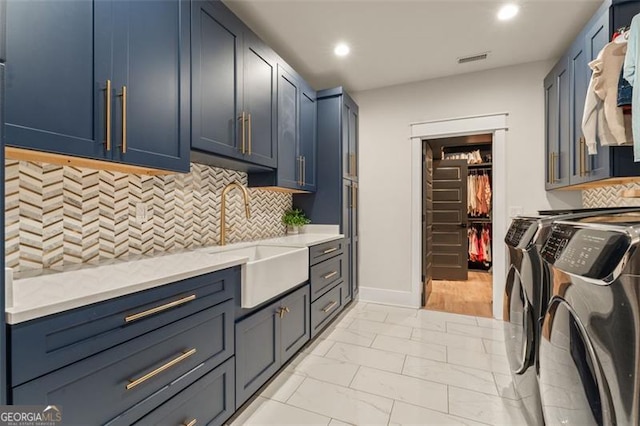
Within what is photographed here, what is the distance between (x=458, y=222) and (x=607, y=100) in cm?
306

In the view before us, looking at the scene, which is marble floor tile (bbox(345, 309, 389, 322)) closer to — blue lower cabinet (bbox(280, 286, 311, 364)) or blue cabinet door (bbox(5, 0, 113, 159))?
blue lower cabinet (bbox(280, 286, 311, 364))

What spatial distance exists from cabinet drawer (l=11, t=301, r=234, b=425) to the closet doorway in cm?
289

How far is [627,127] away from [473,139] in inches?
118

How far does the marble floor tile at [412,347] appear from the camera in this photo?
224 cm

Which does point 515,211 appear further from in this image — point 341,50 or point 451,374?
point 341,50

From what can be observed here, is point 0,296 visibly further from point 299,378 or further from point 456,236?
point 456,236

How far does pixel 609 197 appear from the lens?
2.33 meters

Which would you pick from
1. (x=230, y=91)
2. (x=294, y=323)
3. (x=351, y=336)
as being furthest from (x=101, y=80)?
(x=351, y=336)

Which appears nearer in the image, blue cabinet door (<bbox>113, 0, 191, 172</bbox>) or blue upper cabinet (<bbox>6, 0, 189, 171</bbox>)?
blue upper cabinet (<bbox>6, 0, 189, 171</bbox>)

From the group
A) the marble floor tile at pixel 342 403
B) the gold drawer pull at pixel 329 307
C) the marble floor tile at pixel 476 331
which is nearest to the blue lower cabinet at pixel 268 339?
the marble floor tile at pixel 342 403

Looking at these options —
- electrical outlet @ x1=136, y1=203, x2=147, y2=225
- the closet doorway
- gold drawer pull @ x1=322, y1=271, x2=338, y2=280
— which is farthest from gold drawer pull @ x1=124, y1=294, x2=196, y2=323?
the closet doorway

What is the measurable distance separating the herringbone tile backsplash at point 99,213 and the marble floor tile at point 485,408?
6.45ft
